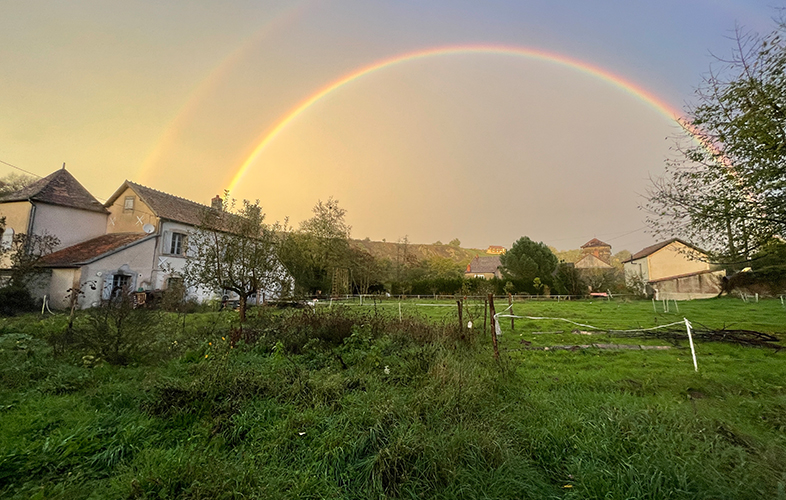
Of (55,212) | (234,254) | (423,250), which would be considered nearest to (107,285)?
(55,212)

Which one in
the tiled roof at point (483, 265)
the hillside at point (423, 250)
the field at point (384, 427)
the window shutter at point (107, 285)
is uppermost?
the hillside at point (423, 250)

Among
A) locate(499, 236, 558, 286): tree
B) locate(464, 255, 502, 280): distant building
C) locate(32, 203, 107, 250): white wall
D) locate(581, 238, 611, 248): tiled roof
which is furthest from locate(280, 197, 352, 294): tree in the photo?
locate(581, 238, 611, 248): tiled roof

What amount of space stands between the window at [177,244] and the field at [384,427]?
1606cm

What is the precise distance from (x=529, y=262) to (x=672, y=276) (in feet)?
43.1

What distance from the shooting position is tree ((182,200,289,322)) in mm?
12484

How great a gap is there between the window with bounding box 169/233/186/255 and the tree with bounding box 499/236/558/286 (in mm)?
31053

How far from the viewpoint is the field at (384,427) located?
104 inches

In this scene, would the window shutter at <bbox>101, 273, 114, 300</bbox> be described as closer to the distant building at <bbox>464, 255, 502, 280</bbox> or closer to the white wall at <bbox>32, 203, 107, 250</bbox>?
the white wall at <bbox>32, 203, 107, 250</bbox>

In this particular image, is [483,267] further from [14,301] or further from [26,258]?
[14,301]

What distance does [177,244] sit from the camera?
2105cm

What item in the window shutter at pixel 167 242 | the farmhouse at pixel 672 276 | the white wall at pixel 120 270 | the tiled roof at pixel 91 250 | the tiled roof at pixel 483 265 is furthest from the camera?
the tiled roof at pixel 483 265

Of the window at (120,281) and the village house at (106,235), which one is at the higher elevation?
the village house at (106,235)

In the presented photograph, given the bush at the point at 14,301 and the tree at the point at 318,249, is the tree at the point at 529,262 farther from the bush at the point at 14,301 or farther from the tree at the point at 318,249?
the bush at the point at 14,301

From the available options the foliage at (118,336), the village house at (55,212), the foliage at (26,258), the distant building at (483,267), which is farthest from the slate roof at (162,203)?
the distant building at (483,267)
